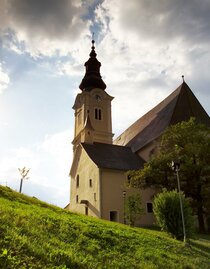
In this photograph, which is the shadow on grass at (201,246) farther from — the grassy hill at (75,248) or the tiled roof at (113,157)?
the tiled roof at (113,157)

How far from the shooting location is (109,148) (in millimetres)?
37250

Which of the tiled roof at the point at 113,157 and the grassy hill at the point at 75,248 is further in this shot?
the tiled roof at the point at 113,157

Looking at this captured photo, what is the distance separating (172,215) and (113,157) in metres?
18.3

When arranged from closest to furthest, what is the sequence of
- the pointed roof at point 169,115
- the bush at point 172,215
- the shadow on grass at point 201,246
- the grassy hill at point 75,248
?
the grassy hill at point 75,248 < the shadow on grass at point 201,246 < the bush at point 172,215 < the pointed roof at point 169,115

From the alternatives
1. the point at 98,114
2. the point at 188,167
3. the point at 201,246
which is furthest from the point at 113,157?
the point at 201,246

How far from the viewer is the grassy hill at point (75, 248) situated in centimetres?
674

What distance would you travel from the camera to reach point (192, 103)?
3669 cm

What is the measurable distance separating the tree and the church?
16.1 ft

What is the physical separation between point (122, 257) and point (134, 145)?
104ft

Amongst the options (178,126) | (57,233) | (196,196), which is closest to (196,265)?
(57,233)

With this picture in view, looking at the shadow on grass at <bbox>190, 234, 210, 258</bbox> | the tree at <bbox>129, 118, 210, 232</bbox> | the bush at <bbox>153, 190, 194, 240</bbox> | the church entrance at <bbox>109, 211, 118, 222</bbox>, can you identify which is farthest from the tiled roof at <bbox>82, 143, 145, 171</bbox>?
the shadow on grass at <bbox>190, 234, 210, 258</bbox>

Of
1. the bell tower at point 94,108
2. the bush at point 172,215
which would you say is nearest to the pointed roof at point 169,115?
the bell tower at point 94,108

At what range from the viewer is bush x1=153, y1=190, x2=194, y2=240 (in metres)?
16.4

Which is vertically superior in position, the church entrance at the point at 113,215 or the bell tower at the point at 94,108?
the bell tower at the point at 94,108
